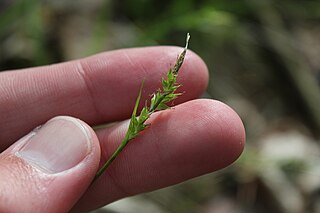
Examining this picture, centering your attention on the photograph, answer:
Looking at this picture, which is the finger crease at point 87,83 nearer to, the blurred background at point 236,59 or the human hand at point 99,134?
the human hand at point 99,134

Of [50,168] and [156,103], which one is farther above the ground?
[156,103]

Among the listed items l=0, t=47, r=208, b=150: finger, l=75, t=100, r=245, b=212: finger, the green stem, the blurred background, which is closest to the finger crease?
l=0, t=47, r=208, b=150: finger

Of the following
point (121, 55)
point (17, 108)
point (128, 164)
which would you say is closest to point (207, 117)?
point (128, 164)

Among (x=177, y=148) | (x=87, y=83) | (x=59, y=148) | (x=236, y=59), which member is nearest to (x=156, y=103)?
(x=177, y=148)

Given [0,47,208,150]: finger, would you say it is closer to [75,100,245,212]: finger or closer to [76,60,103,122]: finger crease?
[76,60,103,122]: finger crease

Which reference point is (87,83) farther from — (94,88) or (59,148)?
(59,148)

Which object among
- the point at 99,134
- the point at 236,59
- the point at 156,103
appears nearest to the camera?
the point at 156,103

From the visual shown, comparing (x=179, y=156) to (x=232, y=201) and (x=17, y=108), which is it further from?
(x=232, y=201)
